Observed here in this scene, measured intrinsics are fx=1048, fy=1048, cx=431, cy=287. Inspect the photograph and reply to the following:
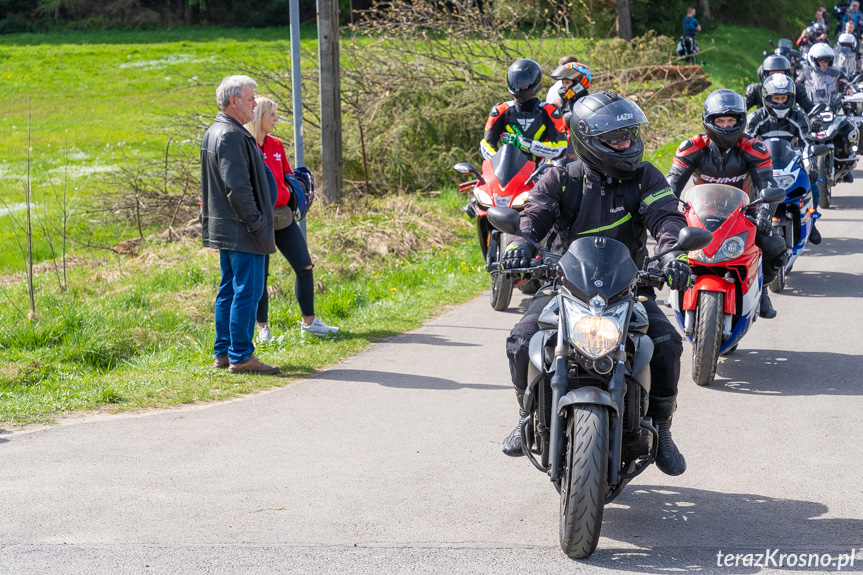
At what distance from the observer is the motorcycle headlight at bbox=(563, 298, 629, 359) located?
4070mm

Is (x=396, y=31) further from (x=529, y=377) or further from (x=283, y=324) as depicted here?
(x=529, y=377)

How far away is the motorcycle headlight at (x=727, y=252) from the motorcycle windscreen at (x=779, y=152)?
9.75 ft

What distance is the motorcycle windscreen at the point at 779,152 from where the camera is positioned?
9742 millimetres

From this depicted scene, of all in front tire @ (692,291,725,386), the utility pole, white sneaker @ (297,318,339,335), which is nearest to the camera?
front tire @ (692,291,725,386)

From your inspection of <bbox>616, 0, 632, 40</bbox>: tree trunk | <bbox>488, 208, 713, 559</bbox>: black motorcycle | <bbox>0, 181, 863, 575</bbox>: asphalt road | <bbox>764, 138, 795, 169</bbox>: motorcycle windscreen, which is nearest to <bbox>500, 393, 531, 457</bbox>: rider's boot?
<bbox>488, 208, 713, 559</bbox>: black motorcycle

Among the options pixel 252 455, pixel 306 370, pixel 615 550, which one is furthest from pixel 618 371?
pixel 306 370

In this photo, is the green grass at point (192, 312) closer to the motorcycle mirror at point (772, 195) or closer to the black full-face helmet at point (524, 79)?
the black full-face helmet at point (524, 79)

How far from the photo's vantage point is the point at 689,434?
19.4 ft

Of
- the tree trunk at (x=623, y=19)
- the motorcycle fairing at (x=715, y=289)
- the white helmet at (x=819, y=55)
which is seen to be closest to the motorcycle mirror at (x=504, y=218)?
the motorcycle fairing at (x=715, y=289)

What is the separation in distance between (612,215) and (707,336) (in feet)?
7.00

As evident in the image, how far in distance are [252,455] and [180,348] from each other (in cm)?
290

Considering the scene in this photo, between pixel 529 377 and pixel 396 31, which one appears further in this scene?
pixel 396 31

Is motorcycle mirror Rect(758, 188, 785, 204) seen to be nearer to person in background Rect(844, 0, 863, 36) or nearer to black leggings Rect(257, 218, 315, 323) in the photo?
black leggings Rect(257, 218, 315, 323)

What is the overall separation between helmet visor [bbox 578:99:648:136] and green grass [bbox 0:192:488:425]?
3168 mm
